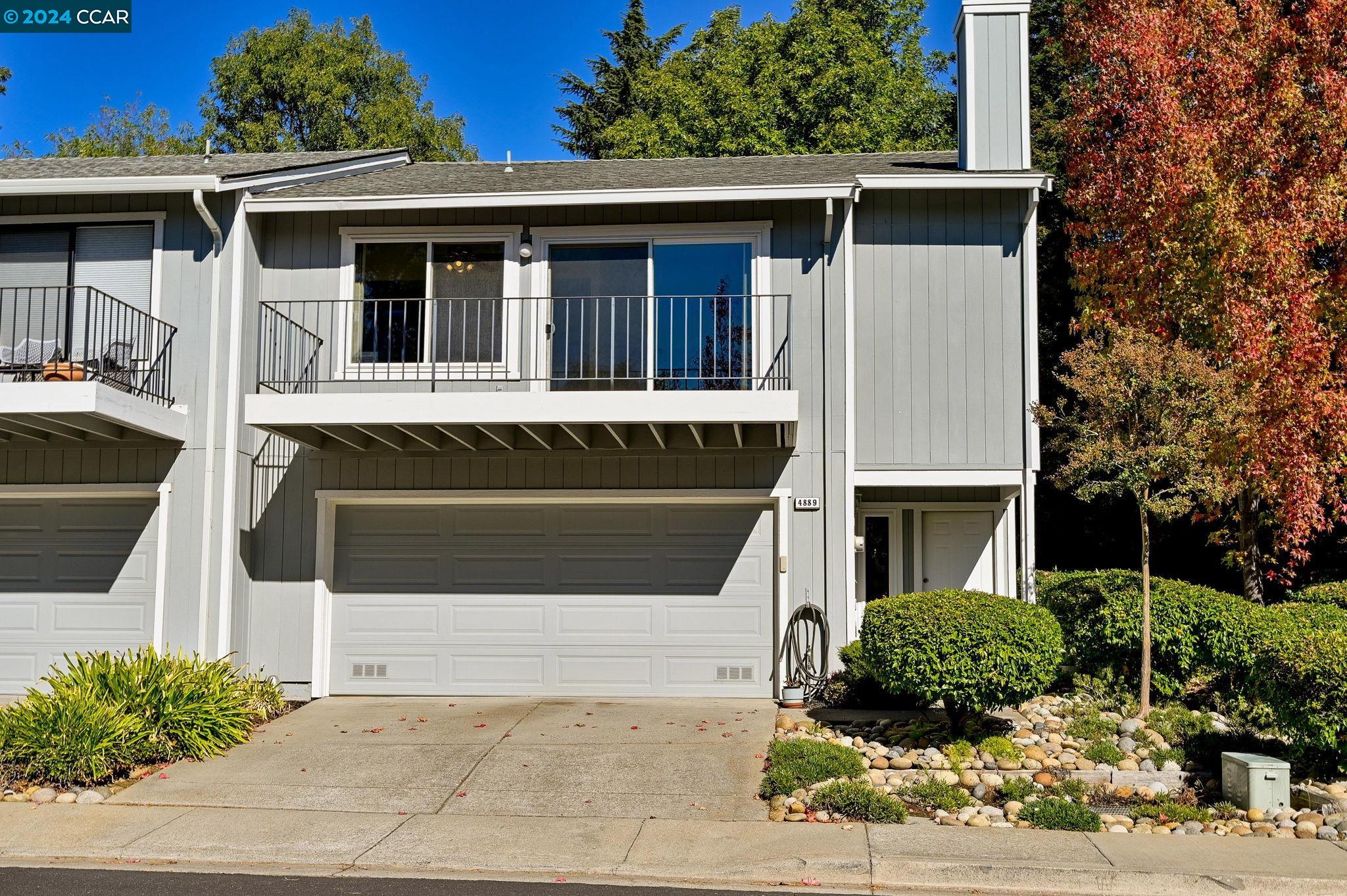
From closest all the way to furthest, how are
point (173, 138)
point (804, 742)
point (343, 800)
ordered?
point (343, 800) → point (804, 742) → point (173, 138)

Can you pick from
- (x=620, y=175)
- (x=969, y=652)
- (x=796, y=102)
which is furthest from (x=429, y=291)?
(x=796, y=102)

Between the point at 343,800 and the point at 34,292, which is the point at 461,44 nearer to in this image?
the point at 34,292

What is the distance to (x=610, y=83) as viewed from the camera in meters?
30.2

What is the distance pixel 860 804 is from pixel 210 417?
763cm

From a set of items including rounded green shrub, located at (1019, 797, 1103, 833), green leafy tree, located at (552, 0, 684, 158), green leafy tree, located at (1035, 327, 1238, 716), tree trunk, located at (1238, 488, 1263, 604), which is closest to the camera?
rounded green shrub, located at (1019, 797, 1103, 833)

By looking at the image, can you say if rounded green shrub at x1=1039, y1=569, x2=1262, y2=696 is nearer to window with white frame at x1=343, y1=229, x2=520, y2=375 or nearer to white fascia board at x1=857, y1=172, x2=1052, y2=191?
white fascia board at x1=857, y1=172, x2=1052, y2=191

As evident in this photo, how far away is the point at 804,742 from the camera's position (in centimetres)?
916

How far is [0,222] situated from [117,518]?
3.41 metres

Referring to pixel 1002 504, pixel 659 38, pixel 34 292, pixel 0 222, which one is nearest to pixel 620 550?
pixel 1002 504

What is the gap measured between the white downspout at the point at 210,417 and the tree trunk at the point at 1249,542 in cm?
1263

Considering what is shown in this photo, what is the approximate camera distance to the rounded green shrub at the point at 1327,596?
11078 millimetres

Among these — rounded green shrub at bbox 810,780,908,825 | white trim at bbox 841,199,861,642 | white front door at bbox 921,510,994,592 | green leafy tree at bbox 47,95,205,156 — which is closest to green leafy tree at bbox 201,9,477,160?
green leafy tree at bbox 47,95,205,156

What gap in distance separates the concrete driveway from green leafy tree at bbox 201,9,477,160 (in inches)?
820

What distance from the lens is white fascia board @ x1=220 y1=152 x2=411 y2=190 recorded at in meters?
11.6
